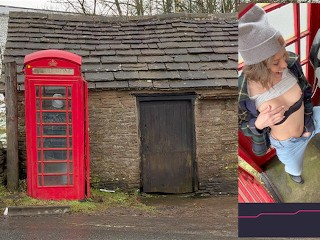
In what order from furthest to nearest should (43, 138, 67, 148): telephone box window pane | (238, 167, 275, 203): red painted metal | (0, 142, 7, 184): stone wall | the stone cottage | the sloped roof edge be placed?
the sloped roof edge
the stone cottage
(0, 142, 7, 184): stone wall
(43, 138, 67, 148): telephone box window pane
(238, 167, 275, 203): red painted metal

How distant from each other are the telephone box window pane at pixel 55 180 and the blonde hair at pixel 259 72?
5409mm

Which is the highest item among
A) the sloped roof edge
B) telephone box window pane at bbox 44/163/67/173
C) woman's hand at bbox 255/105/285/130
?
the sloped roof edge

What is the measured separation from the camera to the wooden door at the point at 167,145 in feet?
33.6

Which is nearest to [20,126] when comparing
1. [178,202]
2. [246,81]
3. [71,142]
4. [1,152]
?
[1,152]

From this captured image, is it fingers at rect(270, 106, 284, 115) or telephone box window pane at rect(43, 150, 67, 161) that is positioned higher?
fingers at rect(270, 106, 284, 115)

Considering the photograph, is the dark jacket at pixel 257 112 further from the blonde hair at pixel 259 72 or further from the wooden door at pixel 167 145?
the wooden door at pixel 167 145

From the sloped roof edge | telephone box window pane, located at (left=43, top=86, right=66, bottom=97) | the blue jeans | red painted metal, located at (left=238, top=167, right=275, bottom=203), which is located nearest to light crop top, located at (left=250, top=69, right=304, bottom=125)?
the blue jeans

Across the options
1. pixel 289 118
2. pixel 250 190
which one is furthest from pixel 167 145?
pixel 289 118

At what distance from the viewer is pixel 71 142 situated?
8.50m

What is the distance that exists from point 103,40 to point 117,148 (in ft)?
8.32

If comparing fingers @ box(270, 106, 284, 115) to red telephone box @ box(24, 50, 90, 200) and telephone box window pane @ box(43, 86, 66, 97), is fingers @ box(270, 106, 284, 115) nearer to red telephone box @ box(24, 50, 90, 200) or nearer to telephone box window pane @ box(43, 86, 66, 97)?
red telephone box @ box(24, 50, 90, 200)

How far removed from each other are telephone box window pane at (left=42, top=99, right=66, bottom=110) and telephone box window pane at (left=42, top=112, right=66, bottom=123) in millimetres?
86

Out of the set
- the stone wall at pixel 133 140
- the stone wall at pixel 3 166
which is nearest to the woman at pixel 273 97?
the stone wall at pixel 133 140

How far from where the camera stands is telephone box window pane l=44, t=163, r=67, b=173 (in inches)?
336
